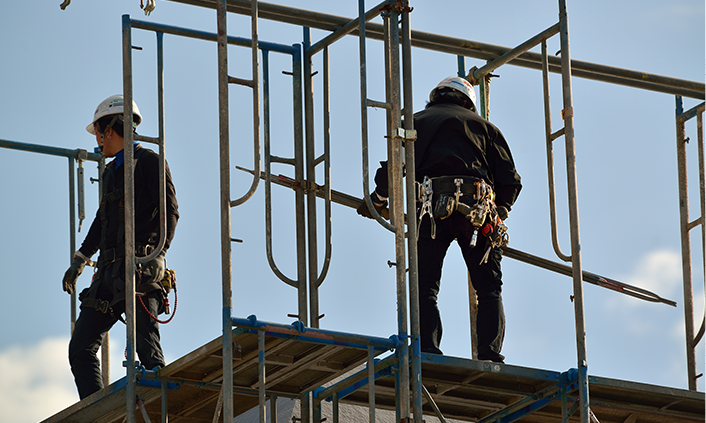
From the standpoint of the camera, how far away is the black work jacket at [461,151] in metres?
9.75

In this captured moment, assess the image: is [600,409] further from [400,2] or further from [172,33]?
[172,33]

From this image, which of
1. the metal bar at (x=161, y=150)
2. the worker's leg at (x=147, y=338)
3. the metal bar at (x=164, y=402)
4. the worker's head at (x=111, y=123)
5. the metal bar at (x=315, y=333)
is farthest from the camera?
the worker's head at (x=111, y=123)

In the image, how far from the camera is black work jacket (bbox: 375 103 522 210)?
975 cm

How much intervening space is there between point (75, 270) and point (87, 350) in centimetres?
81

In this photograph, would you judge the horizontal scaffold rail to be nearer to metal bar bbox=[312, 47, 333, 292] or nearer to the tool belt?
metal bar bbox=[312, 47, 333, 292]

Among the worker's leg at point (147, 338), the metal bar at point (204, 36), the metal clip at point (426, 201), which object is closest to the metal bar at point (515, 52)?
the metal clip at point (426, 201)

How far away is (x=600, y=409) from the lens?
10.1 meters

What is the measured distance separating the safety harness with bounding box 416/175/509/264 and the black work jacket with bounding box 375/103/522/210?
4.2 inches

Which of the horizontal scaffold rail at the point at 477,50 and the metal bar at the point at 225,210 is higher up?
the horizontal scaffold rail at the point at 477,50

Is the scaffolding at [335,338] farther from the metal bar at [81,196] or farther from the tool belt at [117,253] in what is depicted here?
the metal bar at [81,196]

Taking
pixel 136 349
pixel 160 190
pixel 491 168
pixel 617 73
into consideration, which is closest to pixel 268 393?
pixel 136 349

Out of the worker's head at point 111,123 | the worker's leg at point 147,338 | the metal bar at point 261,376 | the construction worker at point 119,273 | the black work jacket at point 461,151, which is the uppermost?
the worker's head at point 111,123

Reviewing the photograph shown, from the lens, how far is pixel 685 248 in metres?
11.6

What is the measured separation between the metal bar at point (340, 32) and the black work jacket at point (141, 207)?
4.91ft
